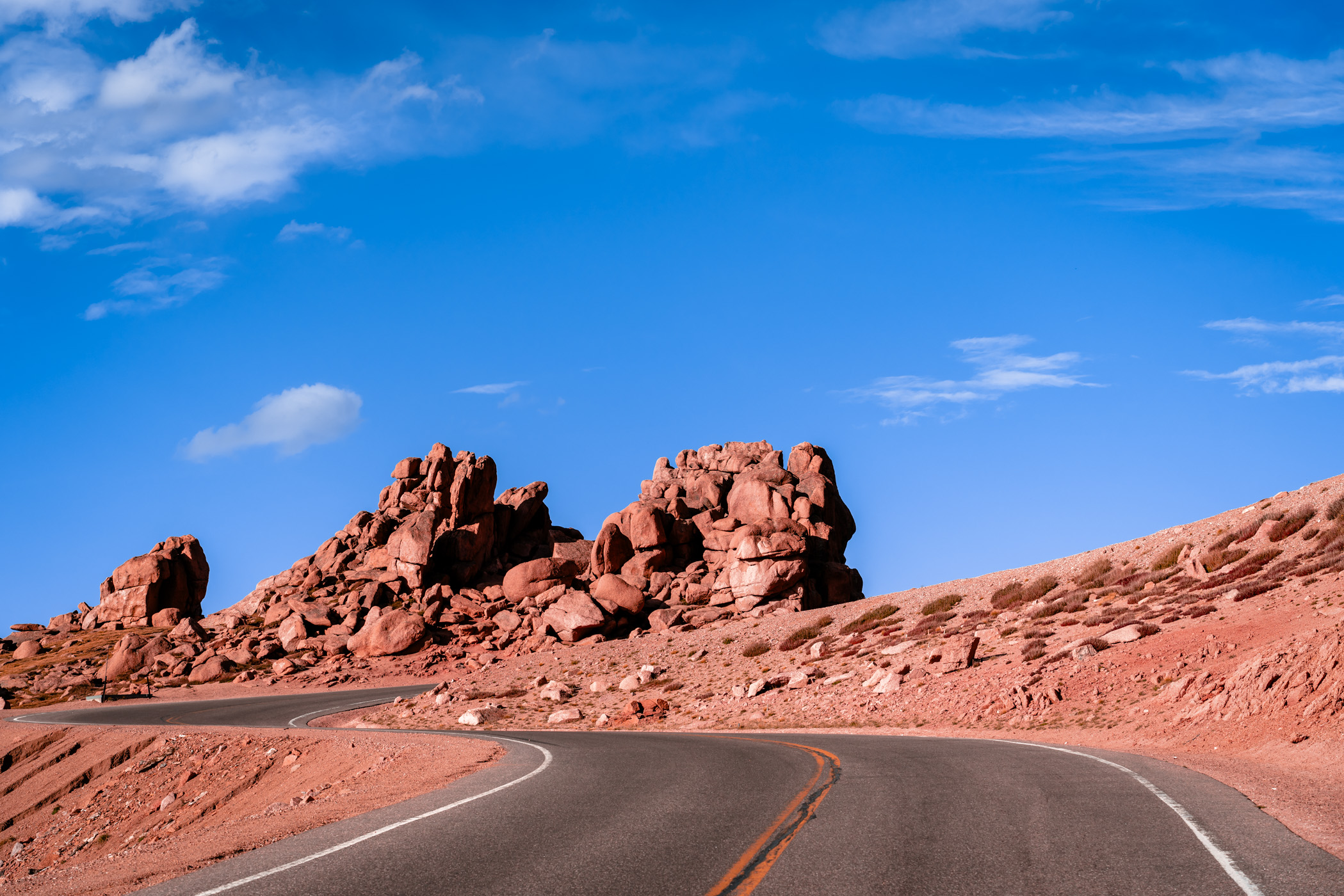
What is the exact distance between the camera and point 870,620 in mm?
47594

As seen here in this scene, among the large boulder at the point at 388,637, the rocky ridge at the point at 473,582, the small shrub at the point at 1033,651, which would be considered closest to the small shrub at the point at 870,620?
the rocky ridge at the point at 473,582

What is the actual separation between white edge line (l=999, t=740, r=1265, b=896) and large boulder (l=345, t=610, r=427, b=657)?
53405 mm

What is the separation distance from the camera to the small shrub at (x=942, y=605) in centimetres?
4647

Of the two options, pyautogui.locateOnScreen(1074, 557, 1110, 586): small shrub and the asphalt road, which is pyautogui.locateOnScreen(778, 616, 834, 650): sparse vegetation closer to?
pyautogui.locateOnScreen(1074, 557, 1110, 586): small shrub

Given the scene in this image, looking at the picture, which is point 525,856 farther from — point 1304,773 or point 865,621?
point 865,621

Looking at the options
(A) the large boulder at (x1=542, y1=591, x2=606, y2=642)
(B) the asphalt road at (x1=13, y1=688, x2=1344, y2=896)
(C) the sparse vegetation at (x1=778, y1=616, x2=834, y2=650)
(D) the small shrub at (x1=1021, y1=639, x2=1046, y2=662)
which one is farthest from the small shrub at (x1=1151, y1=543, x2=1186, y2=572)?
(A) the large boulder at (x1=542, y1=591, x2=606, y2=642)

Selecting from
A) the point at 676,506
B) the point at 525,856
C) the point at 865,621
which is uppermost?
the point at 676,506

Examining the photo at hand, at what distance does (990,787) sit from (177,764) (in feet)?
86.6

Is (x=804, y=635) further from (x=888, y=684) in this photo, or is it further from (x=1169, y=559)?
→ (x=1169, y=559)

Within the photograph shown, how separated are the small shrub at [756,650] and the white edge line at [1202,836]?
2942cm

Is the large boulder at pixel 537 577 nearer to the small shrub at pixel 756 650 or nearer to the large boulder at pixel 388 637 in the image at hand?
the large boulder at pixel 388 637

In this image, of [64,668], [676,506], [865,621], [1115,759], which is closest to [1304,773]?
[1115,759]

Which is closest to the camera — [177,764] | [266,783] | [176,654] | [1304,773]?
[1304,773]

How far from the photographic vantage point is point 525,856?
875 cm
